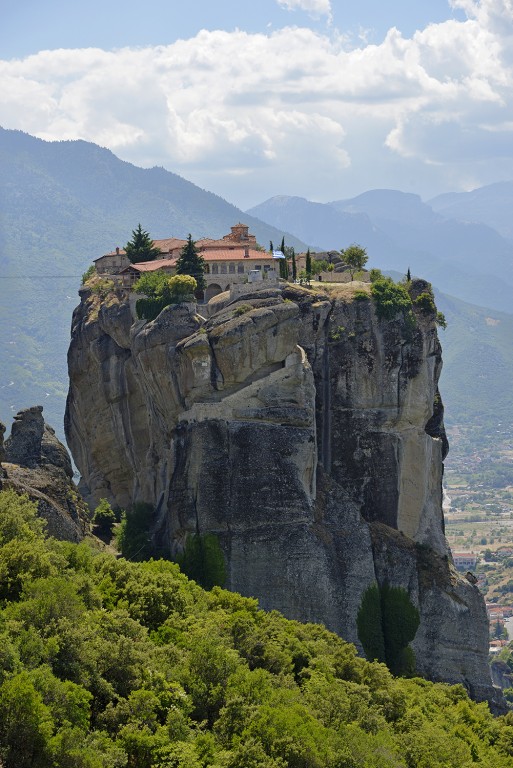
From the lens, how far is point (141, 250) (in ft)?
332

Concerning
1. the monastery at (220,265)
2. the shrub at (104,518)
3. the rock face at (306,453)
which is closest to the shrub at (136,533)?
the rock face at (306,453)

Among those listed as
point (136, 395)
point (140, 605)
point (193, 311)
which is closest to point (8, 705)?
point (140, 605)

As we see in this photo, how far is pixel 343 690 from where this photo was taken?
203ft

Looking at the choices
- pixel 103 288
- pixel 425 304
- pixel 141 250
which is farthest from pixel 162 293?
pixel 425 304

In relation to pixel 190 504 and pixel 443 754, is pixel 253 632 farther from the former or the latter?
pixel 190 504

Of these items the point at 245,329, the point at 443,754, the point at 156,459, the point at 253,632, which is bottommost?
the point at 443,754

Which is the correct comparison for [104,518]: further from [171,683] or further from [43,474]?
→ [171,683]

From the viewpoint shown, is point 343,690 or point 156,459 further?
point 156,459

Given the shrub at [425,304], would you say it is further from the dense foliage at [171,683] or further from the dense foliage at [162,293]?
the dense foliage at [171,683]

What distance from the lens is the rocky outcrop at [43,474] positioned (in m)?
70.0

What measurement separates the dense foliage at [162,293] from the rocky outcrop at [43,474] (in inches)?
489

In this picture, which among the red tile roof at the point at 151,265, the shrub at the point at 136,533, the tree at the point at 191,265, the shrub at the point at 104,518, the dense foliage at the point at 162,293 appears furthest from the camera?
the red tile roof at the point at 151,265

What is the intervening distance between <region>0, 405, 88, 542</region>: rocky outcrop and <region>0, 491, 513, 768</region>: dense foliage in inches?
181

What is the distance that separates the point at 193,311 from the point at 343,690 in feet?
99.5
